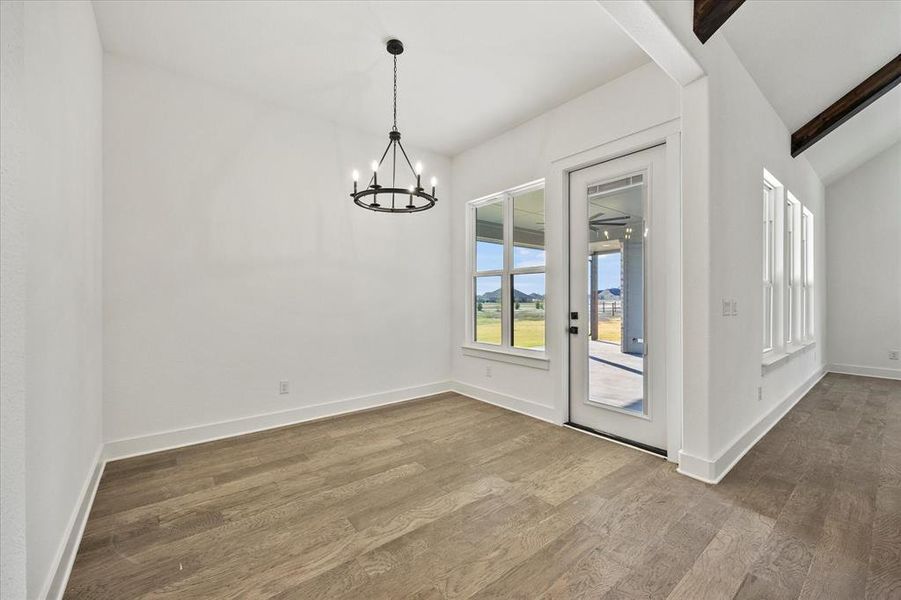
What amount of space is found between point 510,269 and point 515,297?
324mm

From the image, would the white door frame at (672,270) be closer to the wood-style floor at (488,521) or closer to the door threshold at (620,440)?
the door threshold at (620,440)

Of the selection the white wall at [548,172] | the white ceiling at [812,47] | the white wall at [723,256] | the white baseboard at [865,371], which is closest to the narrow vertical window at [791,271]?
the white ceiling at [812,47]

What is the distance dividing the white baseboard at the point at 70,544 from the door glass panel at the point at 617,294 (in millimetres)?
3443

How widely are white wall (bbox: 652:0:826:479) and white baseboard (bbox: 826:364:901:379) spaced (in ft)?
13.5

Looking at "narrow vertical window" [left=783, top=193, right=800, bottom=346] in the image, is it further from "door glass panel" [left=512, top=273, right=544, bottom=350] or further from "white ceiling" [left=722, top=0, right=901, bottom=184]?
"door glass panel" [left=512, top=273, right=544, bottom=350]

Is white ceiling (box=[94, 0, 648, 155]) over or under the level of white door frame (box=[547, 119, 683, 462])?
over

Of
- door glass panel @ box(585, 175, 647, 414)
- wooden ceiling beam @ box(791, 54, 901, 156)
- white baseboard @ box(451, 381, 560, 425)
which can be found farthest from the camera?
white baseboard @ box(451, 381, 560, 425)

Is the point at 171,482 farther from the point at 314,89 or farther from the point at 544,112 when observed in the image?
the point at 544,112

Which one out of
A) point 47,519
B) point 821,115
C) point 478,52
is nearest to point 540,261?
point 478,52

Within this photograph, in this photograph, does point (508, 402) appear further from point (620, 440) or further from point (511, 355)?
point (620, 440)

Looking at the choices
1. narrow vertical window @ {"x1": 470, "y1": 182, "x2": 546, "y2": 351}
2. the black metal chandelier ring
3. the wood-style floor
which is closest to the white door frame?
the wood-style floor

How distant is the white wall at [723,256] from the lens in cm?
250

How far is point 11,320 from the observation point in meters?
0.84

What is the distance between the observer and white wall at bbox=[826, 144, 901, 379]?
570 cm
